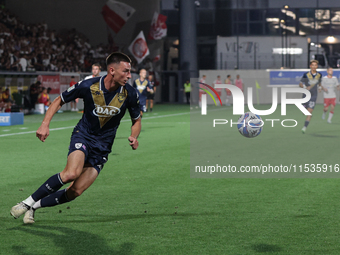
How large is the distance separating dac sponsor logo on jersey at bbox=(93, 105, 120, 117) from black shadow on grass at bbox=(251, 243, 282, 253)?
2112 millimetres

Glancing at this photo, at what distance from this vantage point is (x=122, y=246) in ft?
18.0

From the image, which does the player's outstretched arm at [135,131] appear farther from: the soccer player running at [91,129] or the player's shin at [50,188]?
the player's shin at [50,188]

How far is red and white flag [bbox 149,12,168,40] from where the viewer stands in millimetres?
43906

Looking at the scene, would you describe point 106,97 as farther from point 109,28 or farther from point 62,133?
point 109,28

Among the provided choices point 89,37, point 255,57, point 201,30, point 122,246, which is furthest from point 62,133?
point 201,30

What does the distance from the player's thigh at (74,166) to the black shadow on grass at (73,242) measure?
591mm

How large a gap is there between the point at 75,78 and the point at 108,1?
10.1m

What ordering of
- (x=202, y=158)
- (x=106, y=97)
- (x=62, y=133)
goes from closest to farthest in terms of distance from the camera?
(x=106, y=97), (x=202, y=158), (x=62, y=133)

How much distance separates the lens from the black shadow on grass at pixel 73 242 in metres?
5.30

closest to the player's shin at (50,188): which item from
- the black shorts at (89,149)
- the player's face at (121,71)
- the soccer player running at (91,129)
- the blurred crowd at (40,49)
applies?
the soccer player running at (91,129)

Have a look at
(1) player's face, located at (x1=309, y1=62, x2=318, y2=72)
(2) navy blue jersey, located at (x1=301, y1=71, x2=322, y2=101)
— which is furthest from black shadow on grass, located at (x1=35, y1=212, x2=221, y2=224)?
(2) navy blue jersey, located at (x1=301, y1=71, x2=322, y2=101)

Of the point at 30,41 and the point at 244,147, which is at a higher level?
the point at 30,41

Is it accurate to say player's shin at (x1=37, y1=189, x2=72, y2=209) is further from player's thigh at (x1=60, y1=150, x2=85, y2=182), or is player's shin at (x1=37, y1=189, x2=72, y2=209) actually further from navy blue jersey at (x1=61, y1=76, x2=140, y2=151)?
navy blue jersey at (x1=61, y1=76, x2=140, y2=151)

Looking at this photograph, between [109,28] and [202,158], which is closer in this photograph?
[202,158]
